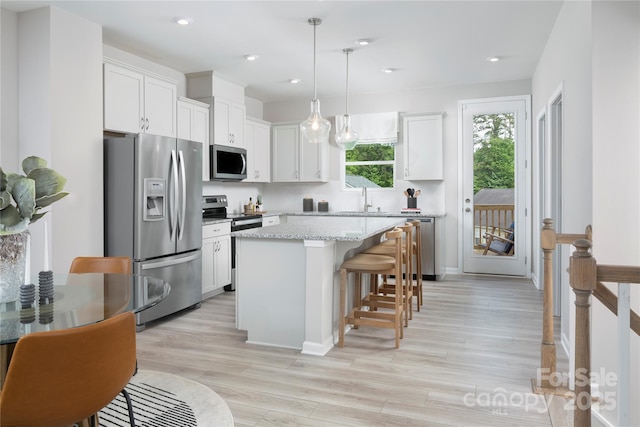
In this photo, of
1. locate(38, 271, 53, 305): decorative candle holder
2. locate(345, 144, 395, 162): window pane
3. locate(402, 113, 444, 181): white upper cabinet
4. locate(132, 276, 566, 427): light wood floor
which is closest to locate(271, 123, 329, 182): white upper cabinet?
locate(345, 144, 395, 162): window pane

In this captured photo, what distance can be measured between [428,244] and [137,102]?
391cm

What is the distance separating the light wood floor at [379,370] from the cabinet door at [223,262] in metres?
0.75

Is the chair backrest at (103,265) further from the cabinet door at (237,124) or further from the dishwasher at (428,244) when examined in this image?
the dishwasher at (428,244)

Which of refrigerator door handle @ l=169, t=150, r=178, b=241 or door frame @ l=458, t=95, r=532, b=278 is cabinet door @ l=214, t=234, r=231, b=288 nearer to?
refrigerator door handle @ l=169, t=150, r=178, b=241

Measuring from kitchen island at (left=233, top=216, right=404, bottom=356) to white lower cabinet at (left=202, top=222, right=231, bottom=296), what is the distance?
145 cm

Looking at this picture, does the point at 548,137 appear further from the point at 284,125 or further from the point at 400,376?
the point at 284,125

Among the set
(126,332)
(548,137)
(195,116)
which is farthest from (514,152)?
(126,332)

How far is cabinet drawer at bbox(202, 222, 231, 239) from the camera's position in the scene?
4.89 m

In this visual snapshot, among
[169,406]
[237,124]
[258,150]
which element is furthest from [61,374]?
[258,150]

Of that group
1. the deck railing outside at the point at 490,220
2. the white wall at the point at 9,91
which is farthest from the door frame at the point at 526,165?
the white wall at the point at 9,91

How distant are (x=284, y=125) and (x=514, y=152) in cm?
340

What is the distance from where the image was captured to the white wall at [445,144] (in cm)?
Answer: 630

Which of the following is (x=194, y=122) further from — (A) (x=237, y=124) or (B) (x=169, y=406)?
(B) (x=169, y=406)

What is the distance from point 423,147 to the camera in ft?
20.9
